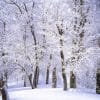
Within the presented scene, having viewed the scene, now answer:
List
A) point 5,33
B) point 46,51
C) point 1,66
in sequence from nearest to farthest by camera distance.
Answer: point 46,51 → point 5,33 → point 1,66

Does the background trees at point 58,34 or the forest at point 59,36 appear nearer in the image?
the forest at point 59,36

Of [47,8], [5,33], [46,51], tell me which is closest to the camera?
[47,8]

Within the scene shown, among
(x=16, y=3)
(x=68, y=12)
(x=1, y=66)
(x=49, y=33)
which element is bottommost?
(x=1, y=66)

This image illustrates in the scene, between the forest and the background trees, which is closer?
the forest

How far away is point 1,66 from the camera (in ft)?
89.2

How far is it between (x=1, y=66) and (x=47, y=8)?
35.4 feet

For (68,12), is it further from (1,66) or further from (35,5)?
(1,66)

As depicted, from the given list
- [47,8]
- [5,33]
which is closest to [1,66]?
[5,33]

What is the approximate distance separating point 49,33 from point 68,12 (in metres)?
1.95

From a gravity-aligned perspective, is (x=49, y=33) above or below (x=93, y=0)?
below

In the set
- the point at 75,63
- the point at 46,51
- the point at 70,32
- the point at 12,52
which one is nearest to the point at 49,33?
the point at 70,32

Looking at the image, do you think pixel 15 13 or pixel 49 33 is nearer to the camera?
pixel 49 33

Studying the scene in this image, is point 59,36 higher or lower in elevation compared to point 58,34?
lower

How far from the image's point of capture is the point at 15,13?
22.9 meters
